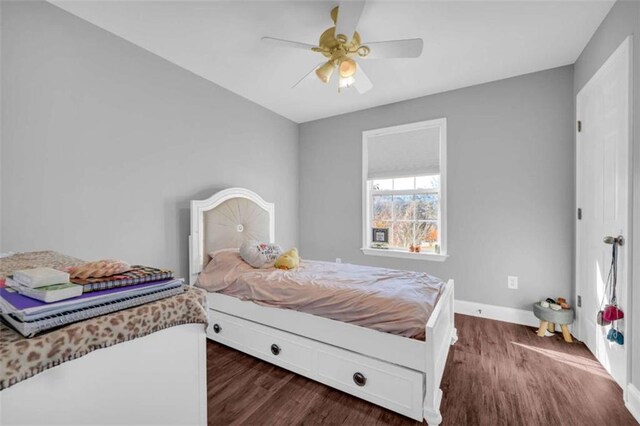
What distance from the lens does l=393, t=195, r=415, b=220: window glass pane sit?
139 inches

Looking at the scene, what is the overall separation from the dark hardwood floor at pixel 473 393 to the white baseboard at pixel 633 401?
4 cm

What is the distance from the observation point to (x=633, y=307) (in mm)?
Answer: 1646

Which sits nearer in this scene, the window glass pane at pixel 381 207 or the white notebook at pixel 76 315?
the white notebook at pixel 76 315

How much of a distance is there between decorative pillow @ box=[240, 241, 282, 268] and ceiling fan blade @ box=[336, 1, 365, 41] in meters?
1.92

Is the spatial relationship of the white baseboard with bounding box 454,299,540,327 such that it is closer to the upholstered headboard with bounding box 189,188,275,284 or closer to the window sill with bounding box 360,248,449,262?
the window sill with bounding box 360,248,449,262

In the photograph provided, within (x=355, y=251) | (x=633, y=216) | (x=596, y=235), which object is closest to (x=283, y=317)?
(x=355, y=251)

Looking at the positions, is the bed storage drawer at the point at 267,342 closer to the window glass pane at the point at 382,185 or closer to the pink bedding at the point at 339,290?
the pink bedding at the point at 339,290

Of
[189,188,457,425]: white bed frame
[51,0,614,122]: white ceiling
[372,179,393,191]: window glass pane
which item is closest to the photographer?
[189,188,457,425]: white bed frame

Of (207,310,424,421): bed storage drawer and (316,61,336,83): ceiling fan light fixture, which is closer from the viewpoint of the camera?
(207,310,424,421): bed storage drawer

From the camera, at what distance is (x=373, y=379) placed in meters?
1.66

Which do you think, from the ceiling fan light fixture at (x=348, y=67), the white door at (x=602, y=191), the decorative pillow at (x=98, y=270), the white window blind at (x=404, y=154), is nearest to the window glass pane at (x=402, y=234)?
the white window blind at (x=404, y=154)

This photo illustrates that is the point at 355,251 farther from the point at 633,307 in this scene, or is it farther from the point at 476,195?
the point at 633,307

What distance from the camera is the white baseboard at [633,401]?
1558 millimetres

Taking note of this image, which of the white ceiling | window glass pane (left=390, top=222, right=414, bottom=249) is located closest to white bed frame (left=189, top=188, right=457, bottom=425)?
window glass pane (left=390, top=222, right=414, bottom=249)
